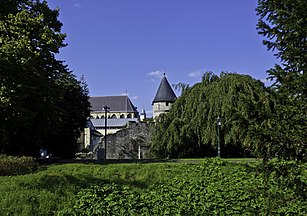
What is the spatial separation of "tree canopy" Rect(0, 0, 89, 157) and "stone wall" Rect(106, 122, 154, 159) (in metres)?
11.0

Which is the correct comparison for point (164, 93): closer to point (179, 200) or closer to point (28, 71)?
point (28, 71)

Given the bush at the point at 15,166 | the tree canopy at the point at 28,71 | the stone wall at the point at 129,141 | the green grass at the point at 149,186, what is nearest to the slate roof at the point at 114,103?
the stone wall at the point at 129,141

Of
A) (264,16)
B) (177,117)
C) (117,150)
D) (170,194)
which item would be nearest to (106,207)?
(170,194)

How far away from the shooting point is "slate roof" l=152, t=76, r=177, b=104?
53.1m

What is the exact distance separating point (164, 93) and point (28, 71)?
39.3 meters

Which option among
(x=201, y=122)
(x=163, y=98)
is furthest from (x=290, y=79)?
(x=163, y=98)

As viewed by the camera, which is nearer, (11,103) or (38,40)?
(11,103)

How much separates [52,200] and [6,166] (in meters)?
5.41

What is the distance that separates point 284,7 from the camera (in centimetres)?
405

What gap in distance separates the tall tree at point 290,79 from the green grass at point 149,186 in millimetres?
500

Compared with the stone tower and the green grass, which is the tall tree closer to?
the green grass

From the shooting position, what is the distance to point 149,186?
30.7ft

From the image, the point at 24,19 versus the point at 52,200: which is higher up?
the point at 24,19

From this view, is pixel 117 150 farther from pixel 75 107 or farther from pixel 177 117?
pixel 177 117
